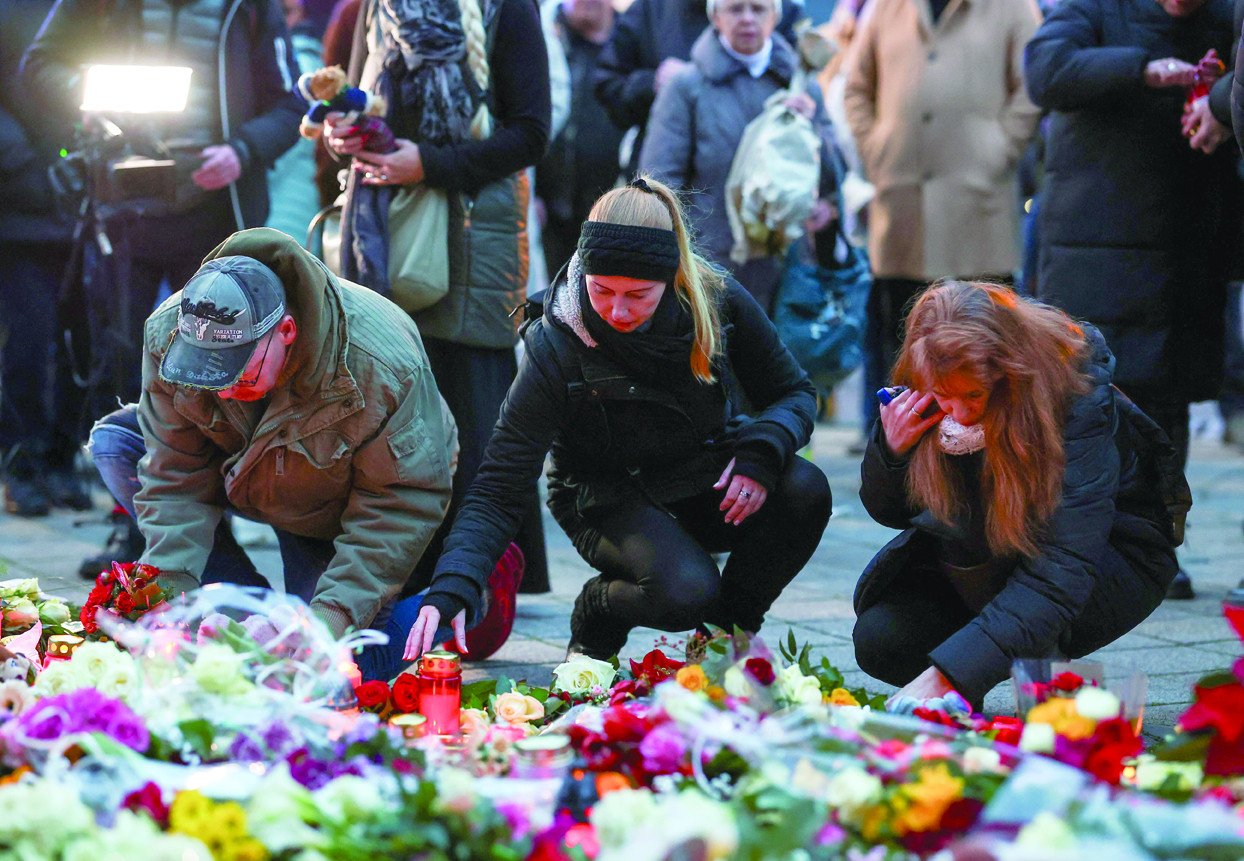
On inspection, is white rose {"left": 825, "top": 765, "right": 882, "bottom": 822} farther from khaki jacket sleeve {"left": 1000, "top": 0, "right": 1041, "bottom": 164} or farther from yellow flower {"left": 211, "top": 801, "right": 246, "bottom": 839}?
khaki jacket sleeve {"left": 1000, "top": 0, "right": 1041, "bottom": 164}

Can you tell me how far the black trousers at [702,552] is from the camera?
339 cm

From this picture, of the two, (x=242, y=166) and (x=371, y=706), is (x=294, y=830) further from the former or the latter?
(x=242, y=166)

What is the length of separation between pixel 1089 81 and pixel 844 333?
48.3 inches

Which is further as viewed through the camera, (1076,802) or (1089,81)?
(1089,81)

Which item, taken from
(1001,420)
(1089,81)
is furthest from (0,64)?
(1001,420)

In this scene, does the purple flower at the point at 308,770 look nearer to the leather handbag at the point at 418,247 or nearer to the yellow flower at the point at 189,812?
the yellow flower at the point at 189,812

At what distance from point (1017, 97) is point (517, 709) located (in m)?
3.52

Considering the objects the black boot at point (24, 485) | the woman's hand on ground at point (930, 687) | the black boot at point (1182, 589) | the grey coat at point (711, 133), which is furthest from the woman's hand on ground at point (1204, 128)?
the black boot at point (24, 485)

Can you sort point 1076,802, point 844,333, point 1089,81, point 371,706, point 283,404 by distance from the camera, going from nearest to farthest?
point 1076,802 < point 371,706 < point 283,404 < point 1089,81 < point 844,333

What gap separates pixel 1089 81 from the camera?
4457 millimetres

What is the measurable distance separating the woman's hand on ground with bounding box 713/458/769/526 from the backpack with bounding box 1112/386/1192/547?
739 millimetres

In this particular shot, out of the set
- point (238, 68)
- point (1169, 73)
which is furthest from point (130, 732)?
point (1169, 73)

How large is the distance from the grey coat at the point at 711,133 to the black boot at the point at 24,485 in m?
2.52

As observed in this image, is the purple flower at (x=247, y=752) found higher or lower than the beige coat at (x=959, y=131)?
lower
